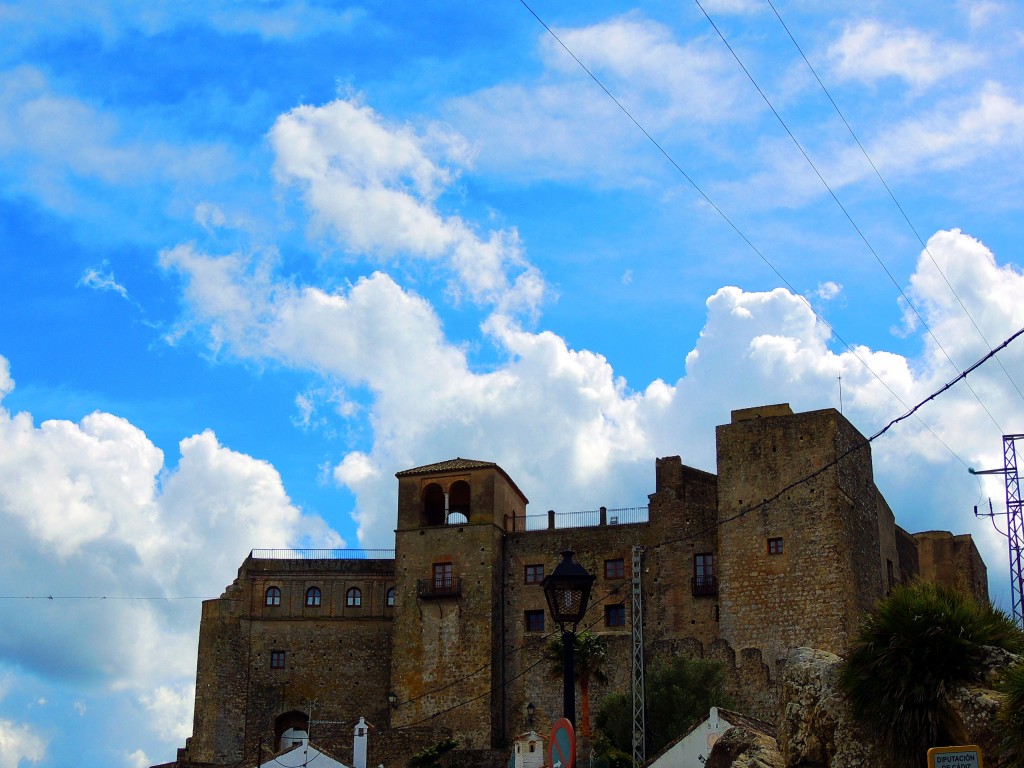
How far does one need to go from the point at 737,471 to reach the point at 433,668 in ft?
46.5

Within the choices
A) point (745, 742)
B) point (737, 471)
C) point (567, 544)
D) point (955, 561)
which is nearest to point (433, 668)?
point (567, 544)

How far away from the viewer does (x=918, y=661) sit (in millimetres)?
19172

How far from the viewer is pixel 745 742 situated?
23.5 metres

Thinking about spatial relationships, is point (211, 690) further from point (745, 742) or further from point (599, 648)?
point (745, 742)

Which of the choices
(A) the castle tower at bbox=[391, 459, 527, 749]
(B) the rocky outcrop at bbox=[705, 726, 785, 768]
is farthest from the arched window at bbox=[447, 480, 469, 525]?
(B) the rocky outcrop at bbox=[705, 726, 785, 768]

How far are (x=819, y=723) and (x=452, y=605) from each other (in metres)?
31.6

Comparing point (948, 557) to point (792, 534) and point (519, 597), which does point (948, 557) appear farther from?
point (519, 597)

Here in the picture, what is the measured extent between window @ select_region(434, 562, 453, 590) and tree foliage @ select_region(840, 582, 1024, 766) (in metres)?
32.9

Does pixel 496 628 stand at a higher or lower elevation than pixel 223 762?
higher

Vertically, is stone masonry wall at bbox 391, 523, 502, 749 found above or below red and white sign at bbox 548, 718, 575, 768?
above

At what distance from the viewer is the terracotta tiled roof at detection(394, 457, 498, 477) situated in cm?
5338

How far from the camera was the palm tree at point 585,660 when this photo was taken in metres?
44.1

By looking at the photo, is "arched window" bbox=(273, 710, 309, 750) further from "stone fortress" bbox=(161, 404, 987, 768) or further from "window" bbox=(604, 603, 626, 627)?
"window" bbox=(604, 603, 626, 627)

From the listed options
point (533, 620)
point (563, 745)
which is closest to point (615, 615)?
point (533, 620)
